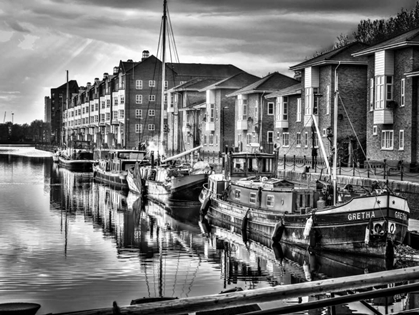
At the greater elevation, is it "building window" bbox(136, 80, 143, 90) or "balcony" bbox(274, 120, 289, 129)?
"building window" bbox(136, 80, 143, 90)

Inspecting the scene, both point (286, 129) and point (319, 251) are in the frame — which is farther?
point (286, 129)

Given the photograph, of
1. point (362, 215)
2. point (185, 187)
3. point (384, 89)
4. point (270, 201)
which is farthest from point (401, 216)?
point (384, 89)

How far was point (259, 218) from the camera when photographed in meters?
30.1

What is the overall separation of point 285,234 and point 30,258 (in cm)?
1035

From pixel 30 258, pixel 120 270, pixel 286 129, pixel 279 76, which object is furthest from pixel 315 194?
pixel 279 76

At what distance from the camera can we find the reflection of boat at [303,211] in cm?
2411

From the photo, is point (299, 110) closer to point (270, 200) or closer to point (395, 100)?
point (395, 100)

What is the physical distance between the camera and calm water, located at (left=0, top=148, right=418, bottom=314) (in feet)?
64.6

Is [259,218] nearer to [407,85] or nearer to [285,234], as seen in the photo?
[285,234]

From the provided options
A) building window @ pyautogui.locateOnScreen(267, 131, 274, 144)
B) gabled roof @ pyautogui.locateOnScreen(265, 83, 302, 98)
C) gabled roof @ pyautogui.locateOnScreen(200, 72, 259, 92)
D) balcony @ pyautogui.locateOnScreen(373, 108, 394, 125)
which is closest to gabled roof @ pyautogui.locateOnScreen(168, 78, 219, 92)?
gabled roof @ pyautogui.locateOnScreen(200, 72, 259, 92)

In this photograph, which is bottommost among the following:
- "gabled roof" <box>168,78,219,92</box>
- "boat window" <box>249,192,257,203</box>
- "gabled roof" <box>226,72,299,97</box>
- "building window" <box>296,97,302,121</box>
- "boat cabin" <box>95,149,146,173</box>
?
"boat window" <box>249,192,257,203</box>

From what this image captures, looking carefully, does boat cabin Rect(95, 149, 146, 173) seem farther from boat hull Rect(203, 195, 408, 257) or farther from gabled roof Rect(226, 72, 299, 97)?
boat hull Rect(203, 195, 408, 257)

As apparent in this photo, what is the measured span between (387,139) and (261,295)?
40130mm

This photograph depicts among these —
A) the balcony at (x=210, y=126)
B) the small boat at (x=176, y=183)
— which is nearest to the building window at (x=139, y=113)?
the balcony at (x=210, y=126)
